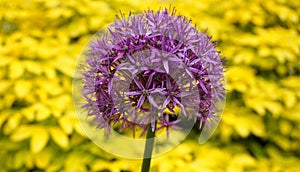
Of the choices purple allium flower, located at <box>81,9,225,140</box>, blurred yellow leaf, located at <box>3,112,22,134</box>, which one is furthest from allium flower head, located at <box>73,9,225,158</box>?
blurred yellow leaf, located at <box>3,112,22,134</box>

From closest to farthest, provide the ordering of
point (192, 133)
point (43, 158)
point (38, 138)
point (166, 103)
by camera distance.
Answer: point (166, 103), point (38, 138), point (43, 158), point (192, 133)

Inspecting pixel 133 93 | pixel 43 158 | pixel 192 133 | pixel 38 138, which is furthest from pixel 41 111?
pixel 133 93

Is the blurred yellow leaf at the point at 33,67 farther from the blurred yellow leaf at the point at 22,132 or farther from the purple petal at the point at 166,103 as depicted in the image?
the purple petal at the point at 166,103

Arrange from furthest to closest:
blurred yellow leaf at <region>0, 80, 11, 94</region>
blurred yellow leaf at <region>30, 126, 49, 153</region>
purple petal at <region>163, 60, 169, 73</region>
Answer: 1. blurred yellow leaf at <region>0, 80, 11, 94</region>
2. blurred yellow leaf at <region>30, 126, 49, 153</region>
3. purple petal at <region>163, 60, 169, 73</region>

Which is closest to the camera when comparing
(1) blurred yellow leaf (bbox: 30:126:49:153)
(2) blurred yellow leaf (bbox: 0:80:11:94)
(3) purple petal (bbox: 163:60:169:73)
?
(3) purple petal (bbox: 163:60:169:73)

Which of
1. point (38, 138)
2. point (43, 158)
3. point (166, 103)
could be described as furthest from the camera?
point (43, 158)

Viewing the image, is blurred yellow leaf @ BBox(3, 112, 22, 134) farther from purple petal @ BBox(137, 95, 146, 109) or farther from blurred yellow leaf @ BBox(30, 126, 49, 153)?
purple petal @ BBox(137, 95, 146, 109)

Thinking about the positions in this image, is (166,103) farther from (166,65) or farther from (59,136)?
(59,136)
